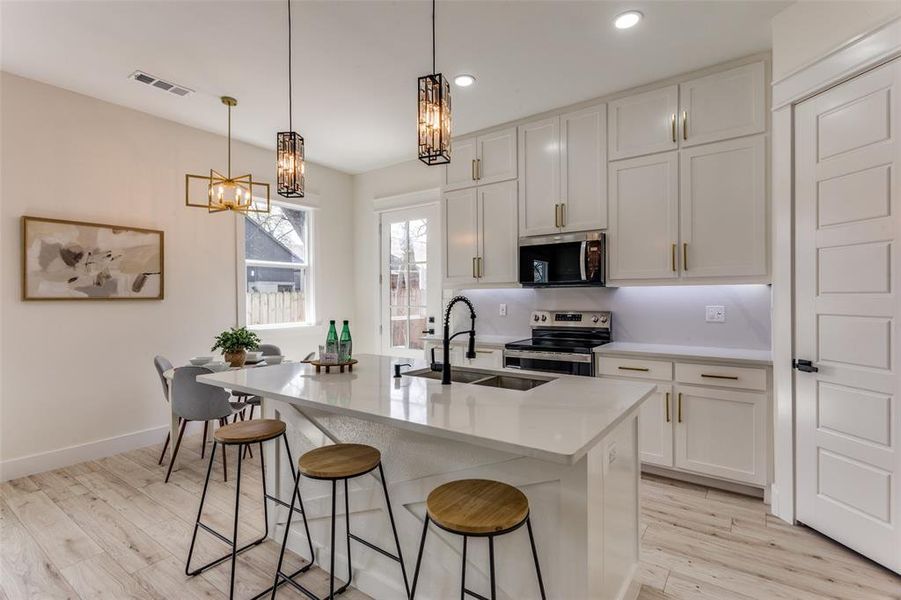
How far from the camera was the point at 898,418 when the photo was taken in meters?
2.02

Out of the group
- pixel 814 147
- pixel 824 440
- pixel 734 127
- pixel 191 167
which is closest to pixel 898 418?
pixel 824 440

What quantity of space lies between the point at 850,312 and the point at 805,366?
357 millimetres

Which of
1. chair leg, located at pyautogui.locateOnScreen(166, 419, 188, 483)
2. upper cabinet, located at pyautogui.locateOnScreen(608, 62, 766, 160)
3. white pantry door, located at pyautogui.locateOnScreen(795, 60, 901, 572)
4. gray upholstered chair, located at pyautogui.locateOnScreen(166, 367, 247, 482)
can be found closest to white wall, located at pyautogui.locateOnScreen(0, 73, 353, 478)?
chair leg, located at pyautogui.locateOnScreen(166, 419, 188, 483)

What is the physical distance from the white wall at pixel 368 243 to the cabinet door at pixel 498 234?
4.56 ft

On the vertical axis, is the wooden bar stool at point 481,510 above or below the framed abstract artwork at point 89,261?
below

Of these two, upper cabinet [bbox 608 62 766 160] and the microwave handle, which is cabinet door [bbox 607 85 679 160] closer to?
upper cabinet [bbox 608 62 766 160]

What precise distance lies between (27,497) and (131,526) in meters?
0.98

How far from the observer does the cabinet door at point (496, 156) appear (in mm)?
3866

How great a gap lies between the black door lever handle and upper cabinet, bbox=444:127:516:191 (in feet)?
7.96

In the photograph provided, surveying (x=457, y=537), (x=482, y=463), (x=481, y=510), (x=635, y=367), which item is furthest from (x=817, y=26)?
(x=457, y=537)

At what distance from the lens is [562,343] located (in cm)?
354

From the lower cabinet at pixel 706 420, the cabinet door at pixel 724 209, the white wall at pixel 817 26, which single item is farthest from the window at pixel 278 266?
the white wall at pixel 817 26

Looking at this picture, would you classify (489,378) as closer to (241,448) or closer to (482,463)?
(482,463)

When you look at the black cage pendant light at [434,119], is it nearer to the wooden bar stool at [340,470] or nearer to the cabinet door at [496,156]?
the wooden bar stool at [340,470]
